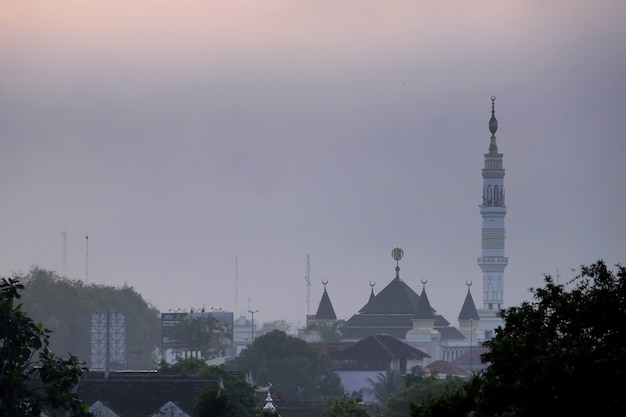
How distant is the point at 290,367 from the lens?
529ft

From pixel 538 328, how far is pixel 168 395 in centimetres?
3858

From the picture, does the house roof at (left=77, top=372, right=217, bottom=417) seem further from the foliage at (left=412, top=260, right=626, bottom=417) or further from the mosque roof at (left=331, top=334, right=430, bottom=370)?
the mosque roof at (left=331, top=334, right=430, bottom=370)

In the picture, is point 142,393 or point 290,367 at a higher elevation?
point 290,367

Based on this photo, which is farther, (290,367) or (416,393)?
(290,367)

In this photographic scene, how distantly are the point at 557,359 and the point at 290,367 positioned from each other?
121 metres

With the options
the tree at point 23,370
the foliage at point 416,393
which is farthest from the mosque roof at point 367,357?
the tree at point 23,370

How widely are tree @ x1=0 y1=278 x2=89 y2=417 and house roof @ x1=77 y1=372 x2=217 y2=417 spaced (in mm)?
22002

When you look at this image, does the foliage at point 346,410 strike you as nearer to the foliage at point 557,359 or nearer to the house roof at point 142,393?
the house roof at point 142,393

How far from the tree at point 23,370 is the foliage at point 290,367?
315 feet

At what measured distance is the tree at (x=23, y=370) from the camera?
55.4 m

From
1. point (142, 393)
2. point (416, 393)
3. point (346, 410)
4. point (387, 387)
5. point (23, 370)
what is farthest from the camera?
point (387, 387)

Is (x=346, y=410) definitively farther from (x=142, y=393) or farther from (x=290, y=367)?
(x=290, y=367)

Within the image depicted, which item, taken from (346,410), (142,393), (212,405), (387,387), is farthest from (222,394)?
(387,387)

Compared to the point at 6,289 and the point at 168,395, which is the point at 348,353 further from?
the point at 6,289
